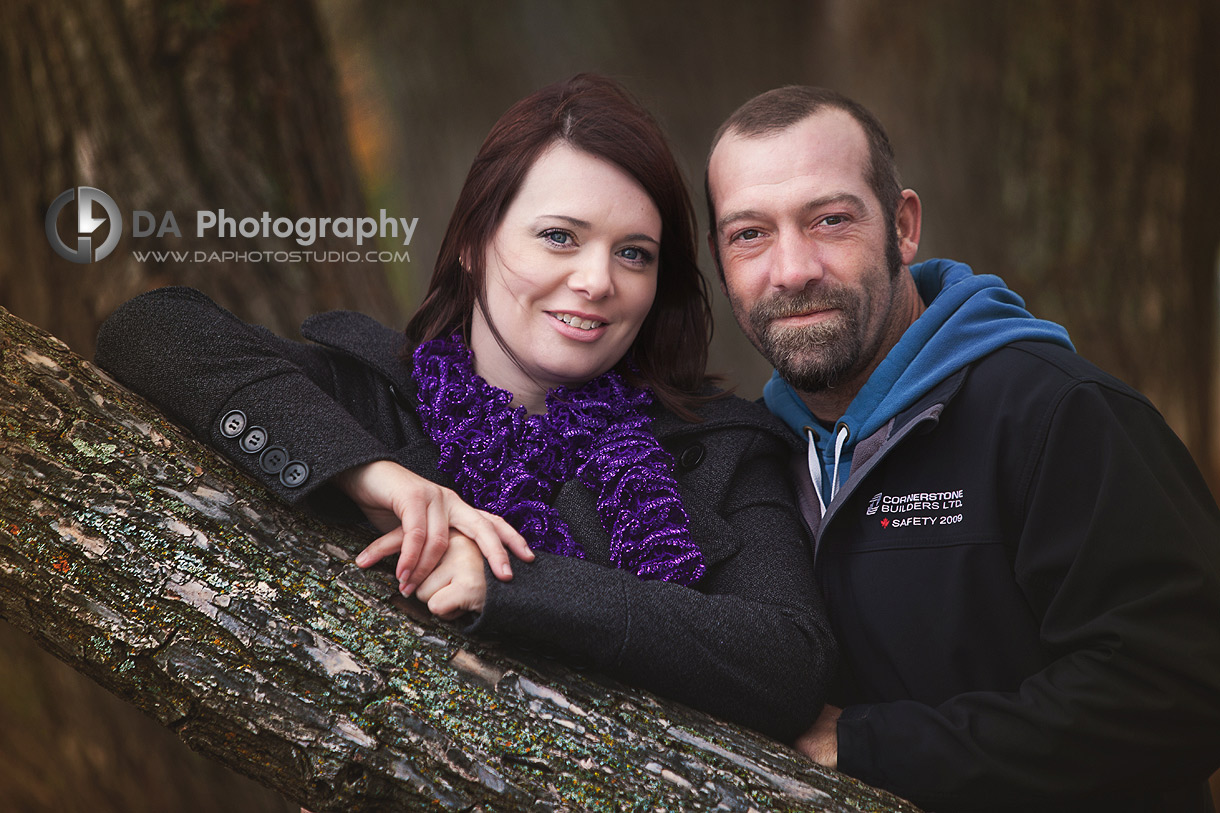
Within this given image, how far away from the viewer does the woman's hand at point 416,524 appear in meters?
1.56

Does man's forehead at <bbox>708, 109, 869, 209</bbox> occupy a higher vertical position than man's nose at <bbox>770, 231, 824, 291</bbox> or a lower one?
higher

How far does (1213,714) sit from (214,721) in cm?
172

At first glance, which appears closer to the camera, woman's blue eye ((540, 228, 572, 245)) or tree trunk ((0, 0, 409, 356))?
woman's blue eye ((540, 228, 572, 245))

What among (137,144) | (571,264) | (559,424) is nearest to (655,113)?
(571,264)

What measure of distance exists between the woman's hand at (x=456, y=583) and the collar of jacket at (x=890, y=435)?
80cm

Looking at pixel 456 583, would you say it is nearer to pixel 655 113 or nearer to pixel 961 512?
pixel 961 512

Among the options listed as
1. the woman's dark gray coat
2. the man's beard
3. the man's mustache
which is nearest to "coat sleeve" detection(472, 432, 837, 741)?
the woman's dark gray coat

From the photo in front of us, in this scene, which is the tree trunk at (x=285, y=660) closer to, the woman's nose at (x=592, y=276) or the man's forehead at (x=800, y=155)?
the woman's nose at (x=592, y=276)

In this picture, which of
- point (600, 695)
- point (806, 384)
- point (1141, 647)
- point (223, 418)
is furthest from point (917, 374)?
point (223, 418)

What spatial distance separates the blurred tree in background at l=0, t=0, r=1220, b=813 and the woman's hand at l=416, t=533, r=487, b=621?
4.34ft

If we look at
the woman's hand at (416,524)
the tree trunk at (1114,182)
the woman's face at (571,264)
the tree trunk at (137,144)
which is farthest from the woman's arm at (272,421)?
the tree trunk at (1114,182)

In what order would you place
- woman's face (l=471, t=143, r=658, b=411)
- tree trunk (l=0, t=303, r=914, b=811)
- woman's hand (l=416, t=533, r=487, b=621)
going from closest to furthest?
tree trunk (l=0, t=303, r=914, b=811) < woman's hand (l=416, t=533, r=487, b=621) < woman's face (l=471, t=143, r=658, b=411)

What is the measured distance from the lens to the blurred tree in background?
2846mm

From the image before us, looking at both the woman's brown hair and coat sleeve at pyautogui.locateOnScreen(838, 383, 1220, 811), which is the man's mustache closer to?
the woman's brown hair
